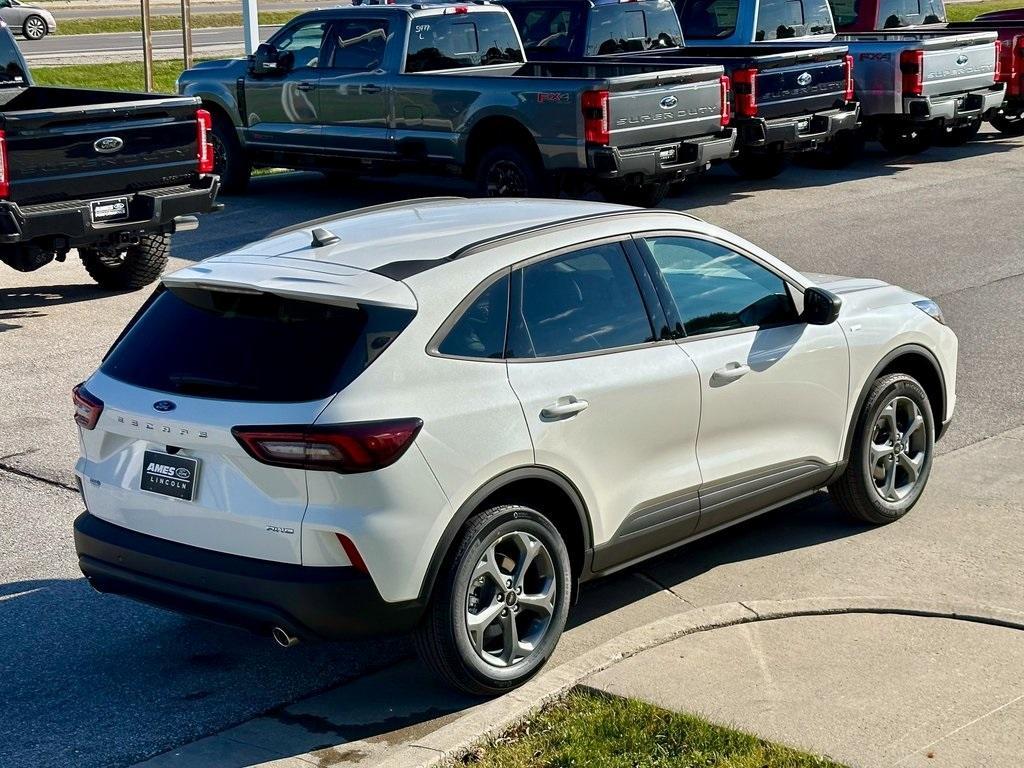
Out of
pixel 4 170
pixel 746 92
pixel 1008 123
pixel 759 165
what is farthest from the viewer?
pixel 1008 123

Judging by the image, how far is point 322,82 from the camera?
16250mm

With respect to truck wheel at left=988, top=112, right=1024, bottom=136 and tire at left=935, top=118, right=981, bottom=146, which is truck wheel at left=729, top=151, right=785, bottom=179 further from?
truck wheel at left=988, top=112, right=1024, bottom=136

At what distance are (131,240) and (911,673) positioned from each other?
7.90 meters

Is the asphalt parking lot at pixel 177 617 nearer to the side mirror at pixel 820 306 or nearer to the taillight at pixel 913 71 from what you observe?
the side mirror at pixel 820 306

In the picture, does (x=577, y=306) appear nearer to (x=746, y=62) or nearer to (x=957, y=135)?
(x=746, y=62)

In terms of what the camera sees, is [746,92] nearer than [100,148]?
No

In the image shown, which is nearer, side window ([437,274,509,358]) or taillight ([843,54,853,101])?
side window ([437,274,509,358])

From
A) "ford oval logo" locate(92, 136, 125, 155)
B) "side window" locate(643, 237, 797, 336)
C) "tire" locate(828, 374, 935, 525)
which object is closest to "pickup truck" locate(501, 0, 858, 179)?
"ford oval logo" locate(92, 136, 125, 155)

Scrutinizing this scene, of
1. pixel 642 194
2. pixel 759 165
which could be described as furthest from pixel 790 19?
pixel 642 194

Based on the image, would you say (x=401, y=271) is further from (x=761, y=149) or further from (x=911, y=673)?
(x=761, y=149)

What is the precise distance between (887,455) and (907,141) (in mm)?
13875

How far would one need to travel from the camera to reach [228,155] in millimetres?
17312

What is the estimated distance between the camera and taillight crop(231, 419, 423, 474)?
15.2 ft

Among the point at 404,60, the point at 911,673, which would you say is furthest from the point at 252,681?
the point at 404,60
